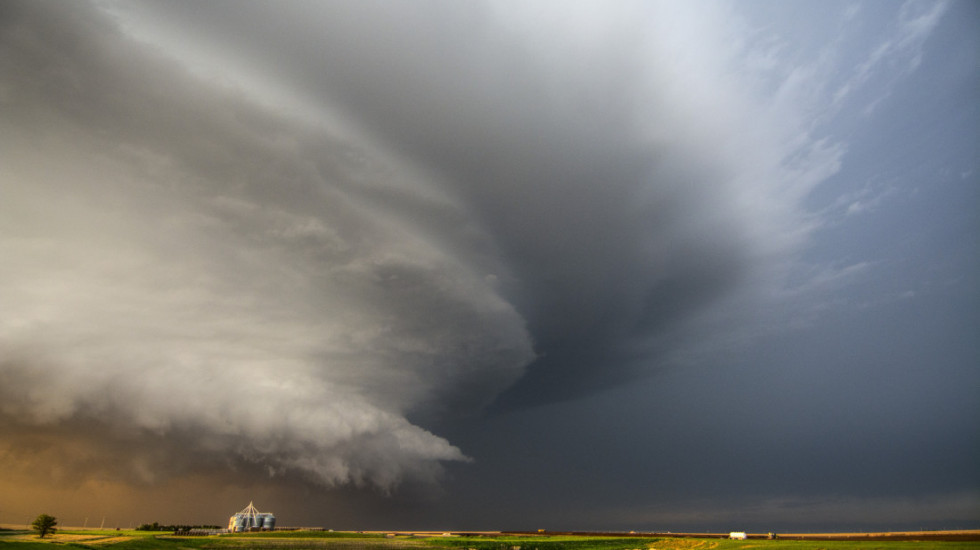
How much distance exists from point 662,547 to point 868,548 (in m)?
72.8

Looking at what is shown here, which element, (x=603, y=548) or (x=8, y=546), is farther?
(x=603, y=548)

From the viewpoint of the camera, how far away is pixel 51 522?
154 m

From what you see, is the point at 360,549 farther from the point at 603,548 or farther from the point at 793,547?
the point at 793,547

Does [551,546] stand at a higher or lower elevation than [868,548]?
lower

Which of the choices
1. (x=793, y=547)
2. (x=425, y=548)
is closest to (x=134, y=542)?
(x=425, y=548)

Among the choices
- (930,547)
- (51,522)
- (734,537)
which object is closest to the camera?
(930,547)

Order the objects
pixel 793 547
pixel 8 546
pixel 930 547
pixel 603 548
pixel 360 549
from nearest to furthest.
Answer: pixel 8 546, pixel 930 547, pixel 793 547, pixel 360 549, pixel 603 548

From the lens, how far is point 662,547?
163750mm

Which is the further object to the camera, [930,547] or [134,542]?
[134,542]

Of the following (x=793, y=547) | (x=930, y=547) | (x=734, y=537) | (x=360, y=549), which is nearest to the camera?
(x=930, y=547)

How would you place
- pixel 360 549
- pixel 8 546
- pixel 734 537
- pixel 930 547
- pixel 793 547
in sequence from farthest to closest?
pixel 734 537 < pixel 360 549 < pixel 793 547 < pixel 930 547 < pixel 8 546

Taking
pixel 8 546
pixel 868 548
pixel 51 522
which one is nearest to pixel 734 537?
pixel 868 548

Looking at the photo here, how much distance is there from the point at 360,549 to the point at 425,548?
65.6 feet

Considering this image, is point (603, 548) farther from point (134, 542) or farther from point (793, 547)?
point (134, 542)
